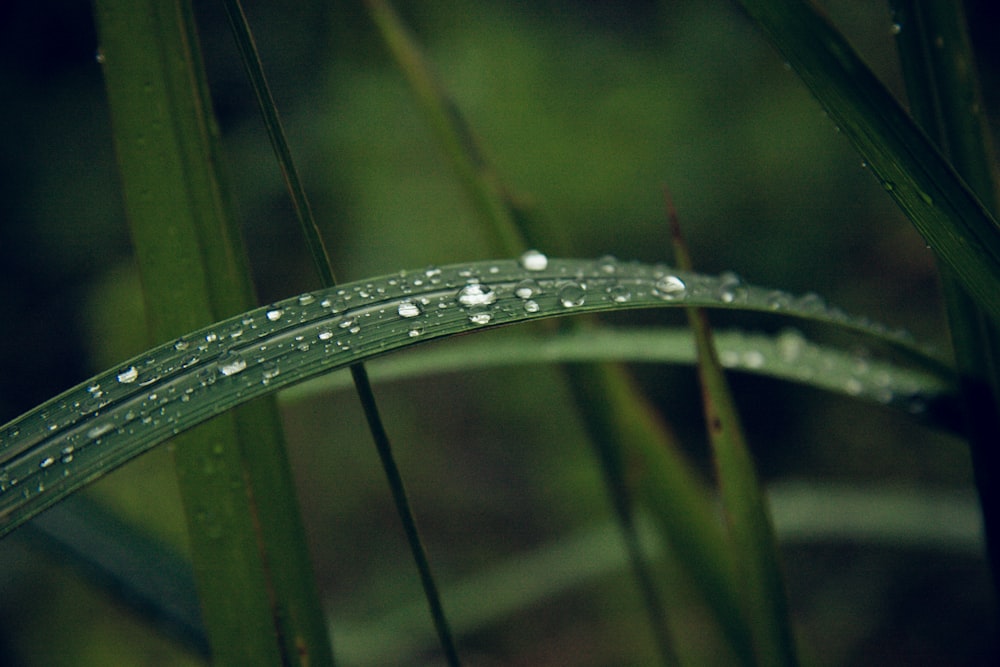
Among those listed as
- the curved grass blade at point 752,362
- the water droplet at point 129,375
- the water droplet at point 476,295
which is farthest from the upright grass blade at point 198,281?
the curved grass blade at point 752,362

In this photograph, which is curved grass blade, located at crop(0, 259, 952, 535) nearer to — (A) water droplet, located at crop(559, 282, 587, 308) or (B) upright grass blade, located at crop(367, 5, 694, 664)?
(A) water droplet, located at crop(559, 282, 587, 308)

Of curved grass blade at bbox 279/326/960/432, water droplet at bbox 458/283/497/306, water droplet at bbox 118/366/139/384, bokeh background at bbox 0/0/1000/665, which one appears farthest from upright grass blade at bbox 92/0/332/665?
bokeh background at bbox 0/0/1000/665

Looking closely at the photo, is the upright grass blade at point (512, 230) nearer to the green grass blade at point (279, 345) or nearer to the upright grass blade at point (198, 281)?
the green grass blade at point (279, 345)

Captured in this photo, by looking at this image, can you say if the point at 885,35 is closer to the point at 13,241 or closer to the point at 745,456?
the point at 745,456

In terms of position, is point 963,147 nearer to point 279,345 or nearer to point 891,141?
point 891,141

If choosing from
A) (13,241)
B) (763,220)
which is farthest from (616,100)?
(13,241)

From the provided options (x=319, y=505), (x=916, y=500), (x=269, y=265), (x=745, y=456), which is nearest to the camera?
(x=745, y=456)

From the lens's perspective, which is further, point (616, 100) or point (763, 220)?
point (616, 100)
